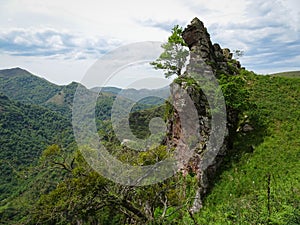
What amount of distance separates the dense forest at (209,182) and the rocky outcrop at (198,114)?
0.36 meters

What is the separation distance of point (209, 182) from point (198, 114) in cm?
453

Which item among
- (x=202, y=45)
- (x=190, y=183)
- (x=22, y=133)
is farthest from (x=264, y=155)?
(x=22, y=133)

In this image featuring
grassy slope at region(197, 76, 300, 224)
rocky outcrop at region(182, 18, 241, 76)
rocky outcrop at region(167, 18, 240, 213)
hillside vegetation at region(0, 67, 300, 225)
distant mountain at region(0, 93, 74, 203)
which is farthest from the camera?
distant mountain at region(0, 93, 74, 203)

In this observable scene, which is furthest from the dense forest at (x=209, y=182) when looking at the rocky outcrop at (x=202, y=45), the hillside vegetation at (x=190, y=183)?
the rocky outcrop at (x=202, y=45)

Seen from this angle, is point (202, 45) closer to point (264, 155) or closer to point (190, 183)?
point (264, 155)

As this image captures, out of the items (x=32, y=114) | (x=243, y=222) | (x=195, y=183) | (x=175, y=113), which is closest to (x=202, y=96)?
(x=175, y=113)

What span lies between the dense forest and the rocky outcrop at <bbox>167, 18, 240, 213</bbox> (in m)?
0.36

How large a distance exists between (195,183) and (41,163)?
30.3 feet

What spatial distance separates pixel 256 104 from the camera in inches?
737

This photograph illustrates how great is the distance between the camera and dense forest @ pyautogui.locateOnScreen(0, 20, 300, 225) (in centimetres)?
613

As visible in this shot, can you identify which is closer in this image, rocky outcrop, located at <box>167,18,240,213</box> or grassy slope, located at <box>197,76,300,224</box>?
grassy slope, located at <box>197,76,300,224</box>

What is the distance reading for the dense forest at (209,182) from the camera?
6.13 m

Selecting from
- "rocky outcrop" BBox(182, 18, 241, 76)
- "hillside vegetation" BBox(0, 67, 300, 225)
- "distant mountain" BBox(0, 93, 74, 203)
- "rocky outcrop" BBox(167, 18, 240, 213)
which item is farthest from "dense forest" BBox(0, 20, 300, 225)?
"distant mountain" BBox(0, 93, 74, 203)

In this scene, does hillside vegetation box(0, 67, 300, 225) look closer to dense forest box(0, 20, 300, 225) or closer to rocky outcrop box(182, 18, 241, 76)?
dense forest box(0, 20, 300, 225)
